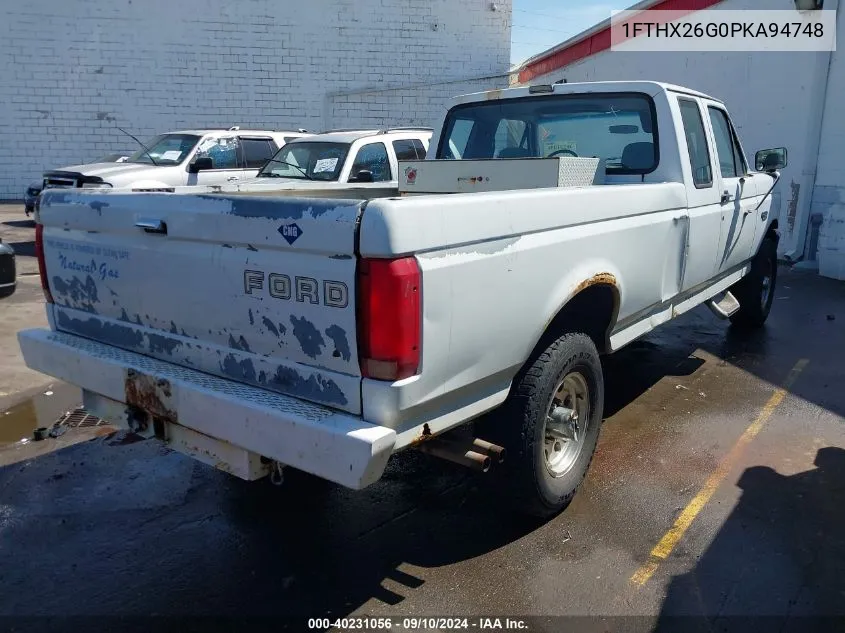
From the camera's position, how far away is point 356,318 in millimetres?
2443

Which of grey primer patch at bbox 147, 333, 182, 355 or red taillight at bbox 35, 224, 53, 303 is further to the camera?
red taillight at bbox 35, 224, 53, 303

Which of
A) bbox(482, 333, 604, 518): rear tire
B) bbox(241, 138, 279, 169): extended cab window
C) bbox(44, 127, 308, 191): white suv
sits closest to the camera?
bbox(482, 333, 604, 518): rear tire

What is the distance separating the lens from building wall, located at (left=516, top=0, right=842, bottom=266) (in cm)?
1118

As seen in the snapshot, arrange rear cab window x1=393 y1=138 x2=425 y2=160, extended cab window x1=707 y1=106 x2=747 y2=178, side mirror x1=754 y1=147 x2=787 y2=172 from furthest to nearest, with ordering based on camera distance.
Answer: rear cab window x1=393 y1=138 x2=425 y2=160 → side mirror x1=754 y1=147 x2=787 y2=172 → extended cab window x1=707 y1=106 x2=747 y2=178

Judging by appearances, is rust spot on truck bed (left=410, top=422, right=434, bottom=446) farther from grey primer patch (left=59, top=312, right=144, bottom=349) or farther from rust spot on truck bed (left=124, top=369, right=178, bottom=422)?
grey primer patch (left=59, top=312, right=144, bottom=349)

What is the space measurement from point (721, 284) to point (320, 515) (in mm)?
3918

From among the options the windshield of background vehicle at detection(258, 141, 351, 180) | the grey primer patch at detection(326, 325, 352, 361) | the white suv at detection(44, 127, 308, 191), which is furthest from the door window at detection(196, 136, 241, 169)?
the grey primer patch at detection(326, 325, 352, 361)

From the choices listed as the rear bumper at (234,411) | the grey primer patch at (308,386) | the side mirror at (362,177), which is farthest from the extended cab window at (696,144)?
the side mirror at (362,177)

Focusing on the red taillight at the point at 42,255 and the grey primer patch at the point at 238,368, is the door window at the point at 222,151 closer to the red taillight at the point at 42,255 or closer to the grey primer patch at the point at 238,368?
the red taillight at the point at 42,255

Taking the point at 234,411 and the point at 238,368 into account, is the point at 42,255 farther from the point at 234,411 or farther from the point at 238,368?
the point at 234,411

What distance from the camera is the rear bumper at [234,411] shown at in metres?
2.40

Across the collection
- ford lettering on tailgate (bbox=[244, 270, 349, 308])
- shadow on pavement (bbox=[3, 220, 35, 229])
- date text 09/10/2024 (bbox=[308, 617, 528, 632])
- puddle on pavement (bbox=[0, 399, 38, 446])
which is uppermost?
ford lettering on tailgate (bbox=[244, 270, 349, 308])

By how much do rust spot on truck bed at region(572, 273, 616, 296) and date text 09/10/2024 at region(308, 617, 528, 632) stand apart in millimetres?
1445

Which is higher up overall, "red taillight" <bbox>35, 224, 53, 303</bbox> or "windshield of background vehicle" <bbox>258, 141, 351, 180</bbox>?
"windshield of background vehicle" <bbox>258, 141, 351, 180</bbox>
